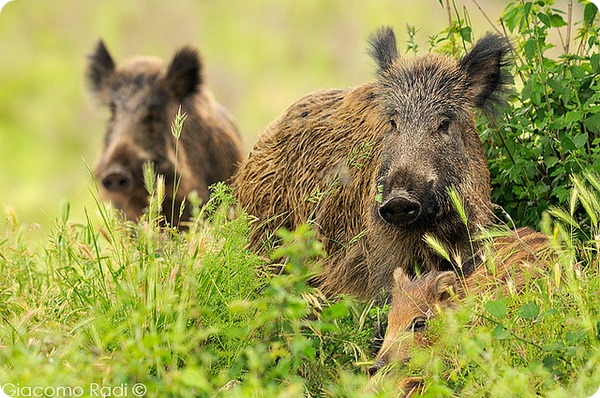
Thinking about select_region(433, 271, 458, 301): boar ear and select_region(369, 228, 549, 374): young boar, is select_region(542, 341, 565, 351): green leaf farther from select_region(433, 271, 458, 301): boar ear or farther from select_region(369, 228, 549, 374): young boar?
select_region(433, 271, 458, 301): boar ear

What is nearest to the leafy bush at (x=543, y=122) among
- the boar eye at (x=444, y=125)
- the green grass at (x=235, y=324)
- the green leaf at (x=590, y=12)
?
the green leaf at (x=590, y=12)

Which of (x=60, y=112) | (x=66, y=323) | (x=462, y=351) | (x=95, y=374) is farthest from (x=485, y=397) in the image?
(x=60, y=112)

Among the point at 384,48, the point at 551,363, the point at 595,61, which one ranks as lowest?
the point at 551,363

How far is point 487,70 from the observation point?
5.94 meters

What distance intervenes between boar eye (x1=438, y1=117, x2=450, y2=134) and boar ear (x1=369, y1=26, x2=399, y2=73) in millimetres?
585

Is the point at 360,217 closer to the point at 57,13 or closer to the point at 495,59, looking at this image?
the point at 495,59

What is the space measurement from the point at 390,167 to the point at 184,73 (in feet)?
13.7

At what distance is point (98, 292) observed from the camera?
5.00 m

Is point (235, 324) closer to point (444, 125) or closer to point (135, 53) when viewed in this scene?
point (444, 125)

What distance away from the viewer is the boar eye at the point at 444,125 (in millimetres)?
5691

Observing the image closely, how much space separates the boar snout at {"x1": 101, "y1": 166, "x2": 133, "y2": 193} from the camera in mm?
8469

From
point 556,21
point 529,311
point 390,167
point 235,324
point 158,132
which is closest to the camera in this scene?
point 529,311

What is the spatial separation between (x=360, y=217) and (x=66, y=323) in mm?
1939

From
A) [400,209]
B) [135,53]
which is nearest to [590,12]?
[400,209]
